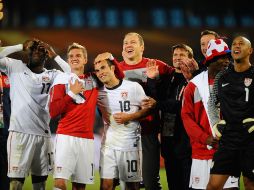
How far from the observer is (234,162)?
17.6 feet

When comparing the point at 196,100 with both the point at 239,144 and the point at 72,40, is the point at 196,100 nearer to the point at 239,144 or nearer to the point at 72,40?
the point at 239,144

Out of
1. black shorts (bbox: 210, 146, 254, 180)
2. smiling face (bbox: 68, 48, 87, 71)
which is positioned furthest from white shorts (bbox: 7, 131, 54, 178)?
black shorts (bbox: 210, 146, 254, 180)

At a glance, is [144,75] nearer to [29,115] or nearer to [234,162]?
[29,115]

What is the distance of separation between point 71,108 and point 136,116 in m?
0.72

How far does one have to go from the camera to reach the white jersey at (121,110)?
625 cm

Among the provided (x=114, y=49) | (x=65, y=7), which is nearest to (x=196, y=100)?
(x=114, y=49)

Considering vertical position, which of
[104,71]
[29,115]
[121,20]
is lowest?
[29,115]

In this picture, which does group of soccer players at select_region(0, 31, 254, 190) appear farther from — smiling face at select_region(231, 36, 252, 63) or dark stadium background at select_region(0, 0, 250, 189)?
dark stadium background at select_region(0, 0, 250, 189)

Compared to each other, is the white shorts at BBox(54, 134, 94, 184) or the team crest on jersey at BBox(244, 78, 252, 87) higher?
the team crest on jersey at BBox(244, 78, 252, 87)

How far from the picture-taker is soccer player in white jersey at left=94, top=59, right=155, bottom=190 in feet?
20.3

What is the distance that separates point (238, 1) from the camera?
61.4ft

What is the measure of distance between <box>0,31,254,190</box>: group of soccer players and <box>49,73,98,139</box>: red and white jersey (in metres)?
0.01

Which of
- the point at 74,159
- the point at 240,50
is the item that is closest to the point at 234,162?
the point at 240,50

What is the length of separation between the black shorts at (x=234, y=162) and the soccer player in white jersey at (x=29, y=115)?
2194mm
